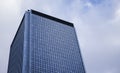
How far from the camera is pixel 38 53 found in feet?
371

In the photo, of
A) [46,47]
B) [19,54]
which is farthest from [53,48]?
[19,54]

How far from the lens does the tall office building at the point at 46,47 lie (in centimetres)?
10900

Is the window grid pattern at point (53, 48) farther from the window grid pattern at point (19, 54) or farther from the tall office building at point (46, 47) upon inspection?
the window grid pattern at point (19, 54)

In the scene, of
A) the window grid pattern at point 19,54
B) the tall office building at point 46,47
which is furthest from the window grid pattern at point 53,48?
the window grid pattern at point 19,54

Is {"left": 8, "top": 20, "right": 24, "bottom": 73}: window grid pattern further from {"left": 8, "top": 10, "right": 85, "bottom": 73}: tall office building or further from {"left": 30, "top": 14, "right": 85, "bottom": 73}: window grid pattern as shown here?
{"left": 30, "top": 14, "right": 85, "bottom": 73}: window grid pattern

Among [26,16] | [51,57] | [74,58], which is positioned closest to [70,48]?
[74,58]

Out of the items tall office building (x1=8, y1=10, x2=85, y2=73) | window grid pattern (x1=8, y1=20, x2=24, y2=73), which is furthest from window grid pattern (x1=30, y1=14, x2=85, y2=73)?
window grid pattern (x1=8, y1=20, x2=24, y2=73)

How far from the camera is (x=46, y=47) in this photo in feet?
394

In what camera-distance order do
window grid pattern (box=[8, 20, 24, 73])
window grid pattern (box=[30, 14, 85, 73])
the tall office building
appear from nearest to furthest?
the tall office building < window grid pattern (box=[30, 14, 85, 73]) < window grid pattern (box=[8, 20, 24, 73])

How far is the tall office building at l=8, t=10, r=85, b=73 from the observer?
109000 millimetres

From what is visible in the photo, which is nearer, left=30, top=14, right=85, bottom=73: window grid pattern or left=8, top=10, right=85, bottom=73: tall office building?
left=8, top=10, right=85, bottom=73: tall office building

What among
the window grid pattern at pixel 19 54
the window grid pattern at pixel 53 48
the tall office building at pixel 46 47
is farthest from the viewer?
the window grid pattern at pixel 19 54

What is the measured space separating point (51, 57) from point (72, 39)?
92.4 ft

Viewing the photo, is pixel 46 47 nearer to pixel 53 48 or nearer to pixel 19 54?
pixel 53 48
